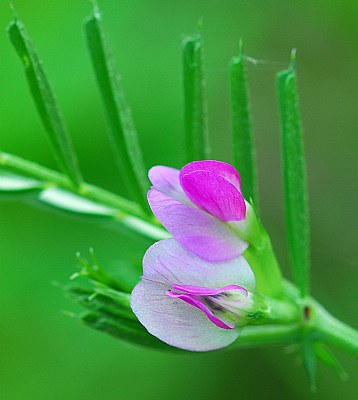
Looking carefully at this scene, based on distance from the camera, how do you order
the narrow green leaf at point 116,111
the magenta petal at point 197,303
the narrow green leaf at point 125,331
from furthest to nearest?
the narrow green leaf at point 116,111 < the narrow green leaf at point 125,331 < the magenta petal at point 197,303

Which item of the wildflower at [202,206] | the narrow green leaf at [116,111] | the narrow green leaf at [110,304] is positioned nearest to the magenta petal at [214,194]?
the wildflower at [202,206]

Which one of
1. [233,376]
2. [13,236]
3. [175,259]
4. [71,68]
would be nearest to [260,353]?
[233,376]

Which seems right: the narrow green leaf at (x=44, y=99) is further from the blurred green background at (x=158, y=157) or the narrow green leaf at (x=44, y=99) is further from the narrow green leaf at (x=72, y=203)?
the blurred green background at (x=158, y=157)

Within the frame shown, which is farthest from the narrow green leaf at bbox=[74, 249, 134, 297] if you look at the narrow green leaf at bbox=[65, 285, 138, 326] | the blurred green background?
the blurred green background

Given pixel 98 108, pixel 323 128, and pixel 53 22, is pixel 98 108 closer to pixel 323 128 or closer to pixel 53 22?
pixel 53 22

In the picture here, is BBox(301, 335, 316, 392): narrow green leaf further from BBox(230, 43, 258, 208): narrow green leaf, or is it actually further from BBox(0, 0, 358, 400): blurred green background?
BBox(0, 0, 358, 400): blurred green background

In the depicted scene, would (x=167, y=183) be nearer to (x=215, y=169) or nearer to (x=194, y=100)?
(x=215, y=169)

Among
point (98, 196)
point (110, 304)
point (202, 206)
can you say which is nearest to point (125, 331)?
point (110, 304)

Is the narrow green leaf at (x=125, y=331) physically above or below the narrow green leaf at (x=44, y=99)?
below
